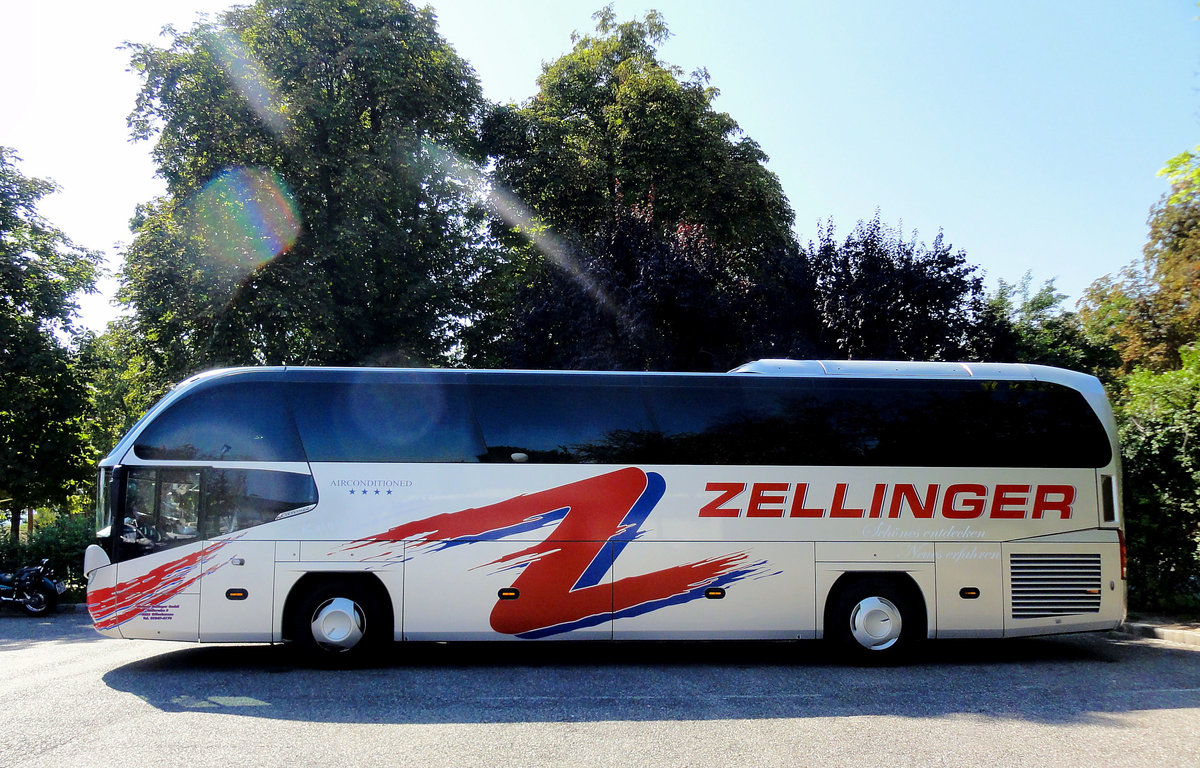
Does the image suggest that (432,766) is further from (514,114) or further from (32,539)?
(514,114)

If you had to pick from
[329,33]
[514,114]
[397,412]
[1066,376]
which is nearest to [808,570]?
[1066,376]

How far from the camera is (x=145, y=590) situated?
9.45 meters

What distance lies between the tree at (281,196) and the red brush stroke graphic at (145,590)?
13.4 meters

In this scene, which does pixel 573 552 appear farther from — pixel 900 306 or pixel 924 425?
pixel 900 306

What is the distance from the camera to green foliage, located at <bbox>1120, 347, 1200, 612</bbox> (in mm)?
12414

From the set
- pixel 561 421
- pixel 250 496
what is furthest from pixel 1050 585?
pixel 250 496

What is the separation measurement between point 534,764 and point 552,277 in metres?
18.3

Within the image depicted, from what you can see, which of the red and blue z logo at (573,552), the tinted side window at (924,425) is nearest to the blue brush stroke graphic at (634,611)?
the red and blue z logo at (573,552)

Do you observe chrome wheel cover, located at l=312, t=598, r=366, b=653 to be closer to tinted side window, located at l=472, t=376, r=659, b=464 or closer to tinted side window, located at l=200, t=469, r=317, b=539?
tinted side window, located at l=200, t=469, r=317, b=539

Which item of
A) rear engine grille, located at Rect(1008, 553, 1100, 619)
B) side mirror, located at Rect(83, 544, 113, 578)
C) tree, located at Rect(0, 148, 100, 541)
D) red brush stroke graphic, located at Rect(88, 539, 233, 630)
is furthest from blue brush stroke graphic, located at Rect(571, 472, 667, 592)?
tree, located at Rect(0, 148, 100, 541)

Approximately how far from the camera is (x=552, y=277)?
76.2 feet

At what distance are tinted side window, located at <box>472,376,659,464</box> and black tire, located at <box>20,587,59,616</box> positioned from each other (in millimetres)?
12355

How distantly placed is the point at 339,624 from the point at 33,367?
2041cm

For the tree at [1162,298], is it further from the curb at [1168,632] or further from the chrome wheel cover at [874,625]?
the chrome wheel cover at [874,625]
